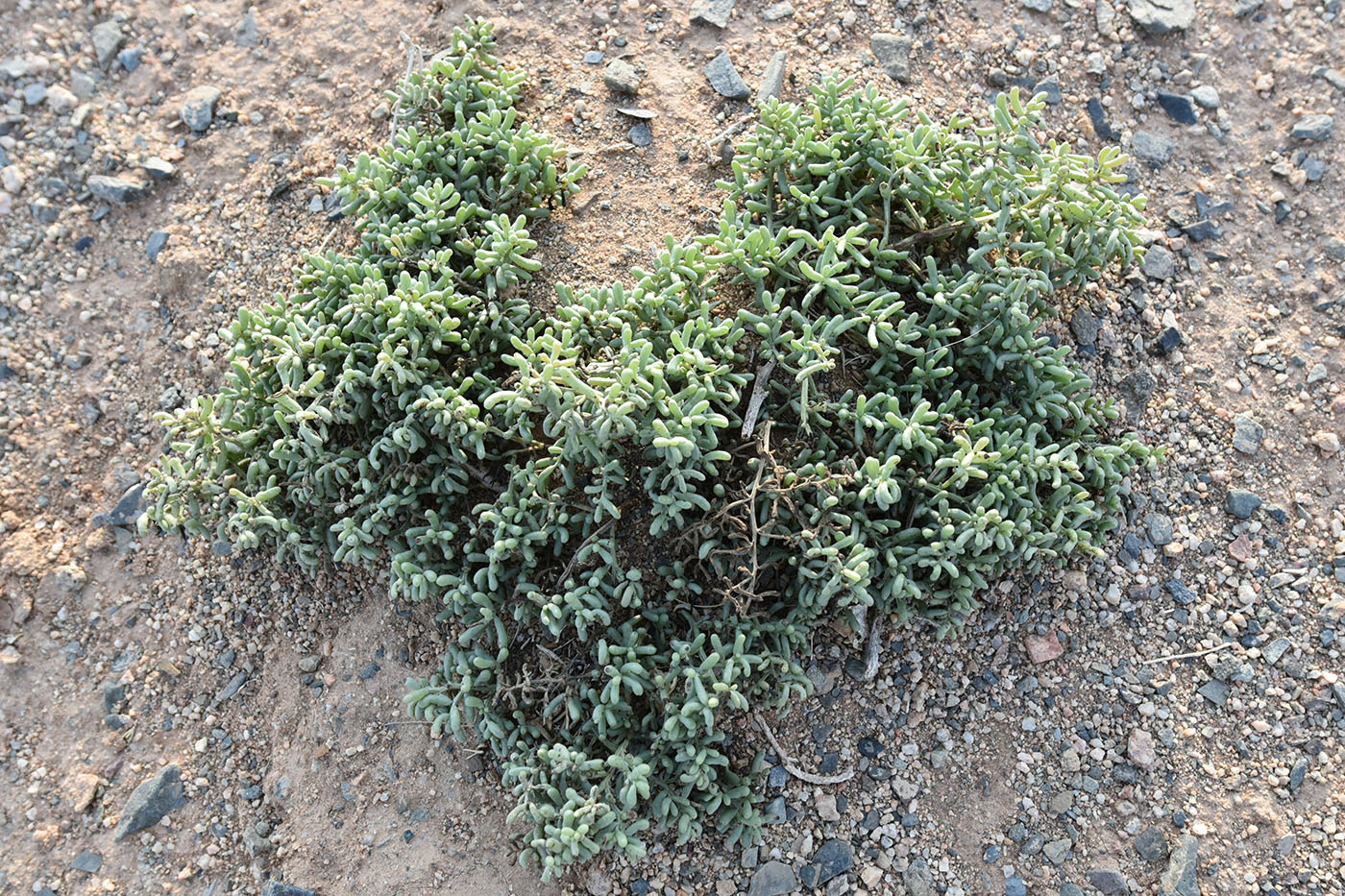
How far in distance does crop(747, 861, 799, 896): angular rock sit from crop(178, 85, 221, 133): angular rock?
4522mm

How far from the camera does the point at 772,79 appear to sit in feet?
15.4

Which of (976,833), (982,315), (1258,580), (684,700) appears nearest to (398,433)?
(684,700)

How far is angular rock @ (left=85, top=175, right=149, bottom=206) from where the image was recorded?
17.5 feet

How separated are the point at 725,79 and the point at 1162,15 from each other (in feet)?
7.55

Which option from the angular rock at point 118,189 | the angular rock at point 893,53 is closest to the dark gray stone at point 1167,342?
the angular rock at point 893,53

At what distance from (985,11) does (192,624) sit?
4.67 metres

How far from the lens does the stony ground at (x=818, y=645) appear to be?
154 inches

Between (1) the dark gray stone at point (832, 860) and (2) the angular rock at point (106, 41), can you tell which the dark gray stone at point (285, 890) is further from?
(2) the angular rock at point (106, 41)

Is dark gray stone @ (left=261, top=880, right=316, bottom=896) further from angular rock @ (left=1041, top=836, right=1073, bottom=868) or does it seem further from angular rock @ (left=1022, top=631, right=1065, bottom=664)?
angular rock @ (left=1022, top=631, right=1065, bottom=664)

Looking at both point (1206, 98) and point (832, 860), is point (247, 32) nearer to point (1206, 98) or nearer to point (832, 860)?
point (1206, 98)

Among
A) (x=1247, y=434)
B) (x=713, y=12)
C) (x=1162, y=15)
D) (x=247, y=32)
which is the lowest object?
(x=1247, y=434)

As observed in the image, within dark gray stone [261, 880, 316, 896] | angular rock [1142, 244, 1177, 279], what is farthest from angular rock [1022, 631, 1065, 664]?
dark gray stone [261, 880, 316, 896]

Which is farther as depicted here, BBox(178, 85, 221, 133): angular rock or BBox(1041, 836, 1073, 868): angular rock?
BBox(178, 85, 221, 133): angular rock

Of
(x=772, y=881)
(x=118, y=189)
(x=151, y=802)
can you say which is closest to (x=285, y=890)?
(x=151, y=802)
